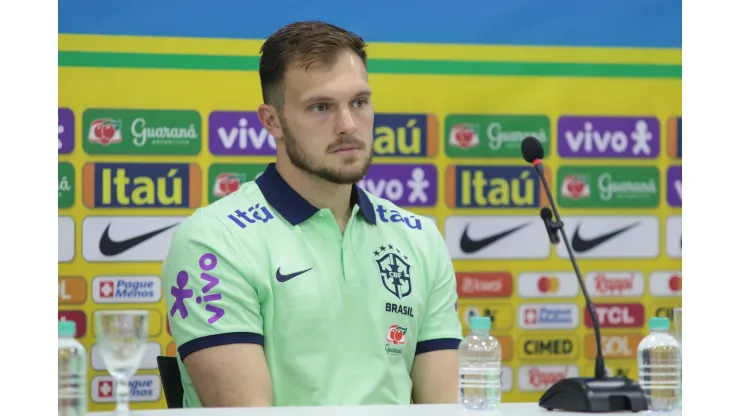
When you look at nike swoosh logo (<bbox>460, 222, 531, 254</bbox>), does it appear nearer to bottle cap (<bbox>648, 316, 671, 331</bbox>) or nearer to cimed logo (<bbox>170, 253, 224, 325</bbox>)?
cimed logo (<bbox>170, 253, 224, 325</bbox>)

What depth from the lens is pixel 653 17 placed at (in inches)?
129

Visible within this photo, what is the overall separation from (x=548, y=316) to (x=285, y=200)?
3.96 feet

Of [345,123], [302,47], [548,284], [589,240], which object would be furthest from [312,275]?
[589,240]

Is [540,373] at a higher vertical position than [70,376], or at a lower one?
lower

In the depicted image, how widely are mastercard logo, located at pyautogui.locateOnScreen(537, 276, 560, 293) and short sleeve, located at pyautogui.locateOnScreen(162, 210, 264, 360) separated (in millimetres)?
1288

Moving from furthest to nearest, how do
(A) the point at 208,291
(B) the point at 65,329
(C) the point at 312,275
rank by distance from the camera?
(C) the point at 312,275, (A) the point at 208,291, (B) the point at 65,329

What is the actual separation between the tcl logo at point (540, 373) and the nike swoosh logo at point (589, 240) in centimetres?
39

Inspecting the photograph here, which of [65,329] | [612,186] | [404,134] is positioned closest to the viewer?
[65,329]

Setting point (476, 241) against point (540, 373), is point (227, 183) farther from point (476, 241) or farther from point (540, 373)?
point (540, 373)

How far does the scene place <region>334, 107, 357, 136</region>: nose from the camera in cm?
237

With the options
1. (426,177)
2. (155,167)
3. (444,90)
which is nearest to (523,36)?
(444,90)

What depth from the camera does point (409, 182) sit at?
318 centimetres

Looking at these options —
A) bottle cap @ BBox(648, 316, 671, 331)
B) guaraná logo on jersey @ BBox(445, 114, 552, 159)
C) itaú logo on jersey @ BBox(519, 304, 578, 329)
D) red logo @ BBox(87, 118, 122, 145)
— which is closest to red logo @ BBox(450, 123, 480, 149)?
guaraná logo on jersey @ BBox(445, 114, 552, 159)

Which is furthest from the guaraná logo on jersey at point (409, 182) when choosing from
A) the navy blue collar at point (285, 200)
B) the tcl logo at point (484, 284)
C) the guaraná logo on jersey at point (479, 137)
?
the navy blue collar at point (285, 200)
